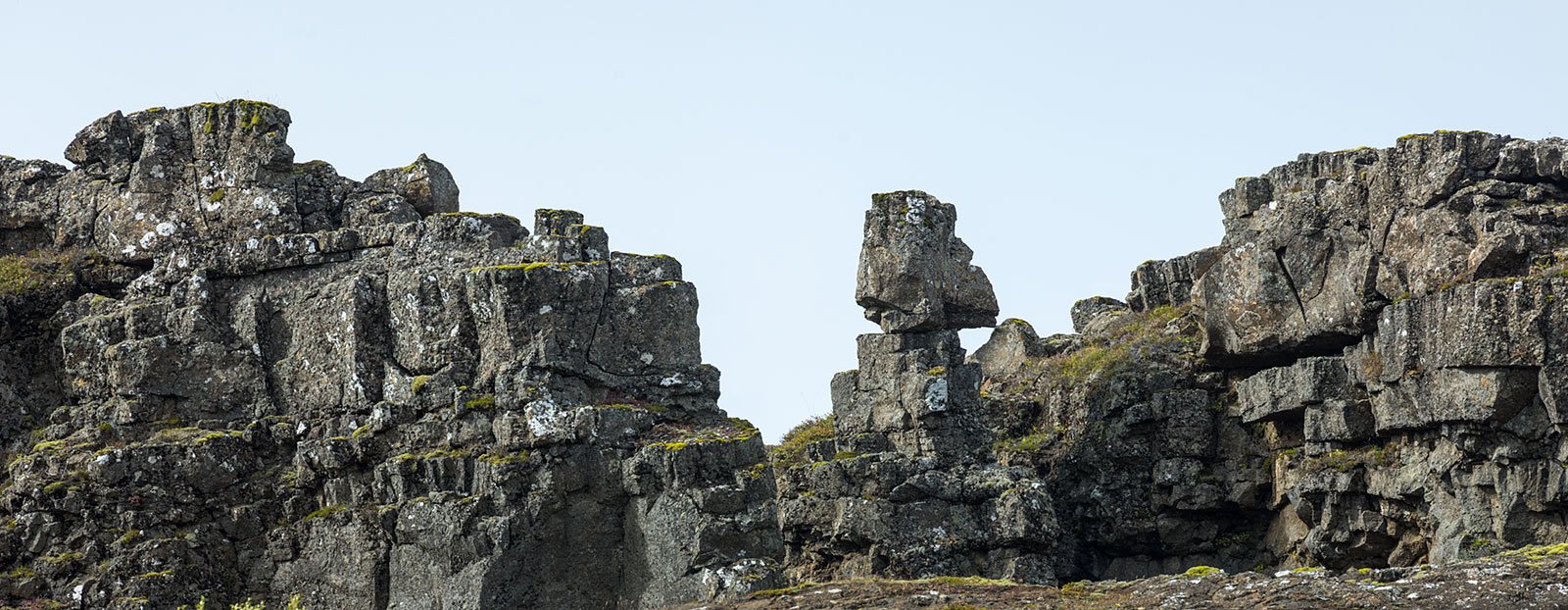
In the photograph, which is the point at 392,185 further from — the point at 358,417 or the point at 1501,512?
the point at 1501,512

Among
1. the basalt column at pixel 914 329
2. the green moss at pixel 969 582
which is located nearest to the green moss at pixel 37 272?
the basalt column at pixel 914 329

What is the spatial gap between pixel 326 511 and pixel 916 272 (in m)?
19.2

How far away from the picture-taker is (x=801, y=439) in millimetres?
70375

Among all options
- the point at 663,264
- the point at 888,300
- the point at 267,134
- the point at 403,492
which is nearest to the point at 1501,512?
the point at 888,300

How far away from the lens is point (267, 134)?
175ft

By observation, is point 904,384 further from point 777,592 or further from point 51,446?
point 51,446

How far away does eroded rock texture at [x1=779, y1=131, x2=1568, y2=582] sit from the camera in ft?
187

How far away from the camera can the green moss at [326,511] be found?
1918 inches

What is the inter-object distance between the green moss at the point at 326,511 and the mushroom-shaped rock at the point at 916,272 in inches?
734

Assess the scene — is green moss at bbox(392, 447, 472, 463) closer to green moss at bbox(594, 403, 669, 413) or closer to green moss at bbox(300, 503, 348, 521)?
green moss at bbox(300, 503, 348, 521)

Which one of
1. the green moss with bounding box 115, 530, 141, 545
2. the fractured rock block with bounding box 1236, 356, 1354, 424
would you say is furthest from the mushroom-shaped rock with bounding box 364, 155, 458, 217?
the fractured rock block with bounding box 1236, 356, 1354, 424

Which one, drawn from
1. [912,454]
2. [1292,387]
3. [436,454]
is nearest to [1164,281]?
[1292,387]

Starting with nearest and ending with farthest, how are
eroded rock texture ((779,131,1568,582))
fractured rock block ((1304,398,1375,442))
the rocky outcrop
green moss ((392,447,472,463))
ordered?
1. green moss ((392,447,472,463))
2. eroded rock texture ((779,131,1568,582))
3. the rocky outcrop
4. fractured rock block ((1304,398,1375,442))

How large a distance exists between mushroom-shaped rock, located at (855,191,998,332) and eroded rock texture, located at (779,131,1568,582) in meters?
0.09
